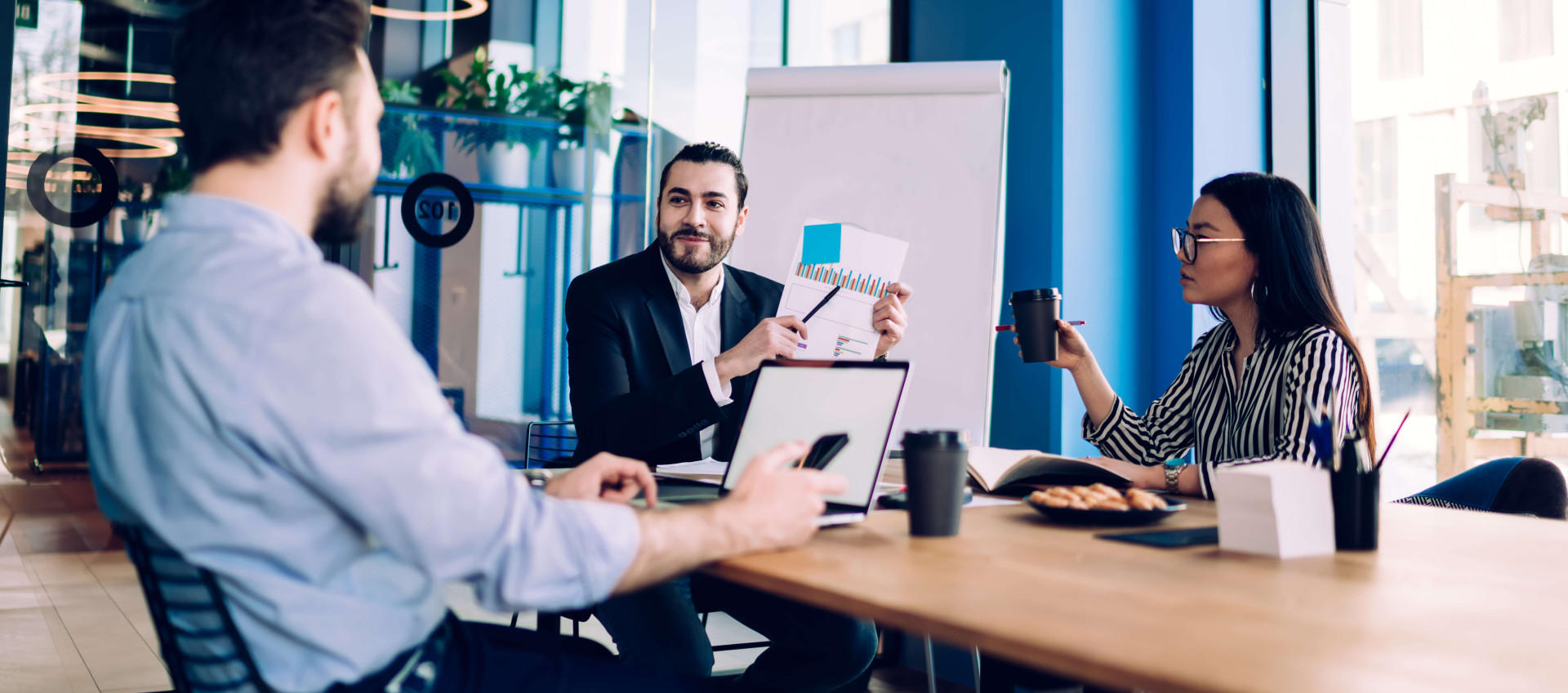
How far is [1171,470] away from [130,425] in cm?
149

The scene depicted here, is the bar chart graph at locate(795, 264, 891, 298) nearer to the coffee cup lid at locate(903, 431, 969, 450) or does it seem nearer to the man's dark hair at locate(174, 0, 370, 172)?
the coffee cup lid at locate(903, 431, 969, 450)

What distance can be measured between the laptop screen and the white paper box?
0.41 m

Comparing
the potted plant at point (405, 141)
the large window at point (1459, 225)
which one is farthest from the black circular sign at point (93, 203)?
the large window at point (1459, 225)

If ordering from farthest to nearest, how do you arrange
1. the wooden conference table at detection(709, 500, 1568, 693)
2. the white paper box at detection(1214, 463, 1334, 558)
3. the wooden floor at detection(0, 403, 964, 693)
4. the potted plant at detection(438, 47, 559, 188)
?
the potted plant at detection(438, 47, 559, 188) → the wooden floor at detection(0, 403, 964, 693) → the white paper box at detection(1214, 463, 1334, 558) → the wooden conference table at detection(709, 500, 1568, 693)

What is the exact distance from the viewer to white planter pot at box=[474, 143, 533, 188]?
13.2 feet

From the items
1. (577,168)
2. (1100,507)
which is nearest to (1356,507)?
(1100,507)

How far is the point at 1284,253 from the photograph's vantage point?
2.05 m

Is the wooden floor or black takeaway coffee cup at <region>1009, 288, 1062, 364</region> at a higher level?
black takeaway coffee cup at <region>1009, 288, 1062, 364</region>

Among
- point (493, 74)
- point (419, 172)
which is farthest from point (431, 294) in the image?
point (493, 74)

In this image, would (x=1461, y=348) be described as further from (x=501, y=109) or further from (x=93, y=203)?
(x=93, y=203)

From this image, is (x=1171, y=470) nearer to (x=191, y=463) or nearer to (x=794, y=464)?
(x=794, y=464)

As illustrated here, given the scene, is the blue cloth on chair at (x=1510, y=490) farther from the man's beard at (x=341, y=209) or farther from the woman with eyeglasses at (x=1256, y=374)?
the man's beard at (x=341, y=209)

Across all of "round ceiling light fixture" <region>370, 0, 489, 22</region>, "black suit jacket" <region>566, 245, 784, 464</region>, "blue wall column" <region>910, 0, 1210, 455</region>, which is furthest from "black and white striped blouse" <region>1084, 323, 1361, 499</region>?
"round ceiling light fixture" <region>370, 0, 489, 22</region>

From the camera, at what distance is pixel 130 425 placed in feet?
2.98
